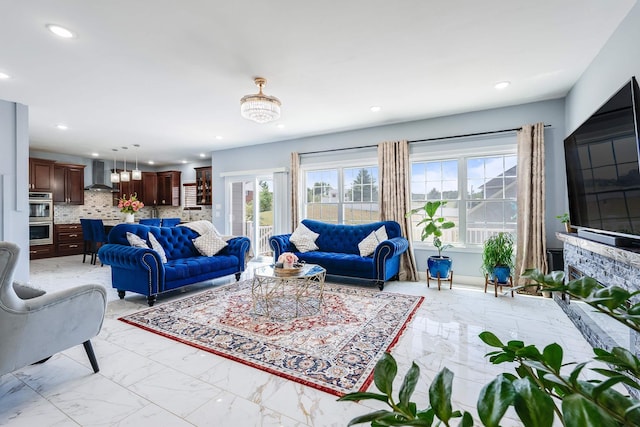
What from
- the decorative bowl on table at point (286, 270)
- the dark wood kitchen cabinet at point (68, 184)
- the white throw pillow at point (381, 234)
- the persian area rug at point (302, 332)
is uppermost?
the dark wood kitchen cabinet at point (68, 184)

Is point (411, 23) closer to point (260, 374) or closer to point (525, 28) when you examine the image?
point (525, 28)

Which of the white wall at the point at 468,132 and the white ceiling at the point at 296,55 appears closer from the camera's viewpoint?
the white ceiling at the point at 296,55

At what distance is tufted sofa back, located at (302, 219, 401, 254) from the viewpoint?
Answer: 4.99m

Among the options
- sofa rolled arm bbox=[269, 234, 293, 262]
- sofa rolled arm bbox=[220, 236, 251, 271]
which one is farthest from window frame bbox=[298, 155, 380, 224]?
sofa rolled arm bbox=[220, 236, 251, 271]

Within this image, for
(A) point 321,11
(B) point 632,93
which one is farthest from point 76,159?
(B) point 632,93

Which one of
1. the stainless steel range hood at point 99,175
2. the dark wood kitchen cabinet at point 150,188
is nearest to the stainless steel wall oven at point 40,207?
the stainless steel range hood at point 99,175

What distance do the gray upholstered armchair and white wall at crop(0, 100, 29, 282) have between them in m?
2.70

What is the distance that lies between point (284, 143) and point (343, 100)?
2.56 meters

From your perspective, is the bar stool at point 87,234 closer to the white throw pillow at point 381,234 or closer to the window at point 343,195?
the window at point 343,195

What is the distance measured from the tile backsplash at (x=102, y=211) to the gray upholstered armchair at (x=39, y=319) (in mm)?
6439

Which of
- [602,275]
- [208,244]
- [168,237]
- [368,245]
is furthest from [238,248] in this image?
[602,275]

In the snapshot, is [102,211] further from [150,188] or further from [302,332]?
[302,332]

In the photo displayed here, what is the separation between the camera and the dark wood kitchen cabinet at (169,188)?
9.25m

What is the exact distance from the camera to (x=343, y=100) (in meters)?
4.22
